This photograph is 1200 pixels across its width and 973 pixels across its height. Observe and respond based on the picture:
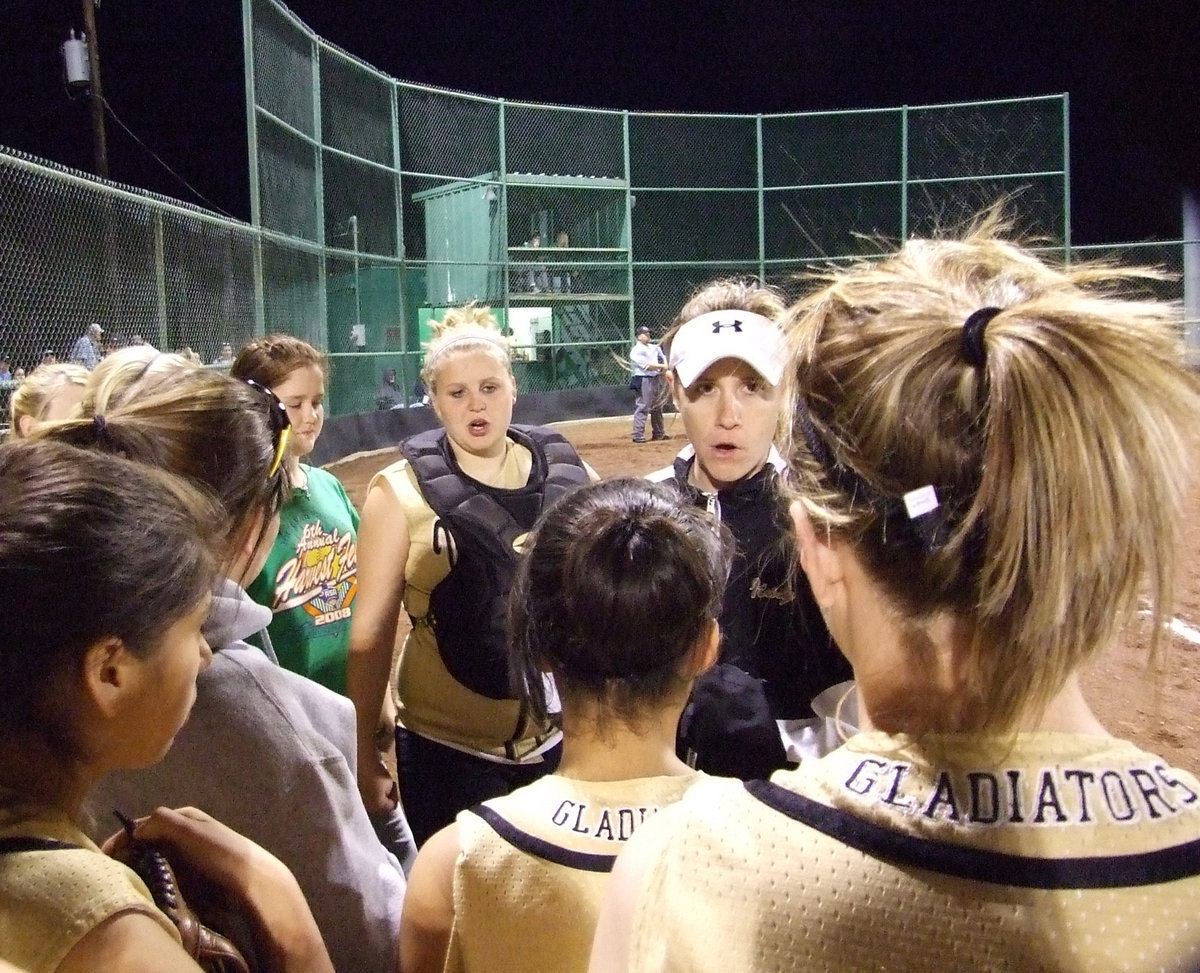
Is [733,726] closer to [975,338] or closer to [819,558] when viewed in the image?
[819,558]

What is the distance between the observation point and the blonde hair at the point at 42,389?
2926 mm

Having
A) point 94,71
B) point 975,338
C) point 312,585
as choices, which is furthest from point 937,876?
point 94,71

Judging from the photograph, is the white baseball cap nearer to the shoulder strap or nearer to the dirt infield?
the dirt infield

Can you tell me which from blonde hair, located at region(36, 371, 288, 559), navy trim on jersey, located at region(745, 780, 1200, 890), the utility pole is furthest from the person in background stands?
the utility pole

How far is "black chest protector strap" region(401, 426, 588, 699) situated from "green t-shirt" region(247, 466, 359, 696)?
0.31 meters

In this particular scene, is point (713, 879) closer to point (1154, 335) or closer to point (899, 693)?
point (899, 693)

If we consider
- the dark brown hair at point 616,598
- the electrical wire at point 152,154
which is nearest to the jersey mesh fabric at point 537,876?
the dark brown hair at point 616,598

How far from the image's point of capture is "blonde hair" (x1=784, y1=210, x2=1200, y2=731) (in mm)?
773

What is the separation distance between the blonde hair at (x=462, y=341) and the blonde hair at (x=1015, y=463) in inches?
81.6

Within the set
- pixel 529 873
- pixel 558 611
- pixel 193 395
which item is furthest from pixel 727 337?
pixel 529 873

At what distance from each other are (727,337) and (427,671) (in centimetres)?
113

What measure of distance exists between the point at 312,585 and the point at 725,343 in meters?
Answer: 1.39

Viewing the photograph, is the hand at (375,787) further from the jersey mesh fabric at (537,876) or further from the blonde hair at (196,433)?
the jersey mesh fabric at (537,876)

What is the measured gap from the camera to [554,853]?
4.14 feet
